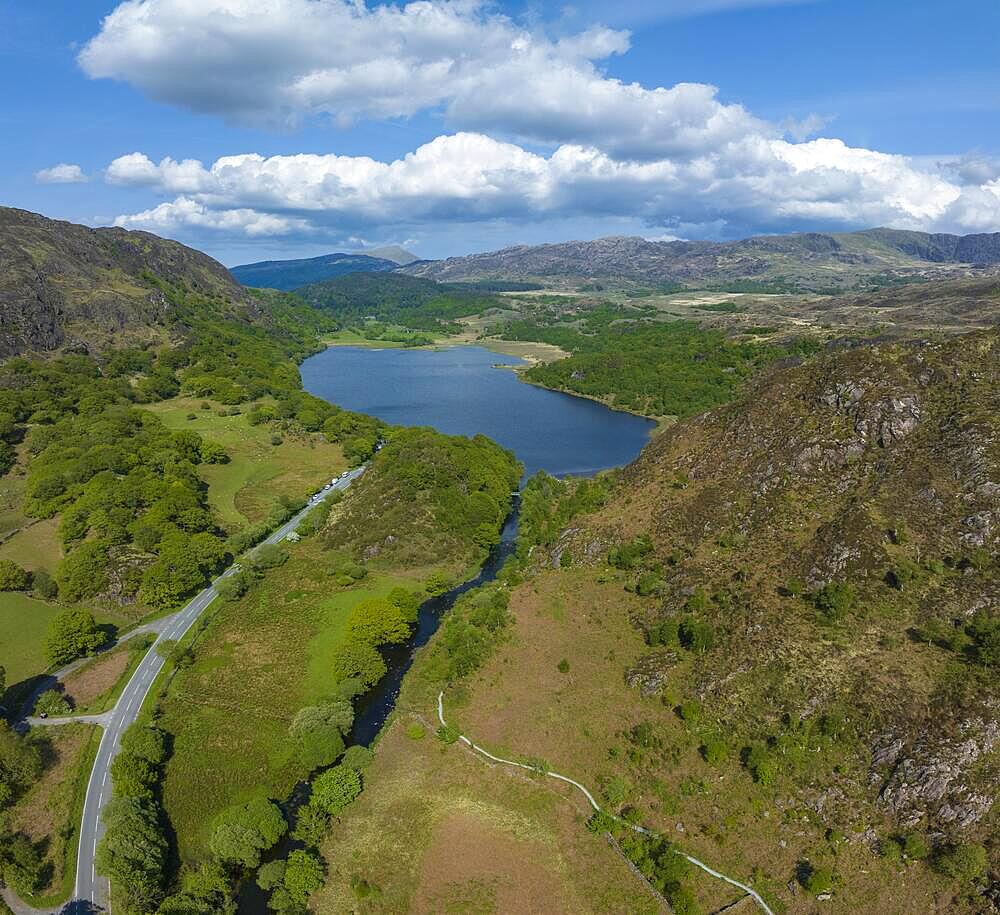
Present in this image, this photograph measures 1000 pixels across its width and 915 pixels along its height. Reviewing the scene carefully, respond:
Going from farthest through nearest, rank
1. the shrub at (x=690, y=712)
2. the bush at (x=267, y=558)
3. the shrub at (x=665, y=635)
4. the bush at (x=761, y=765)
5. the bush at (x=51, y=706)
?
the bush at (x=267, y=558), the shrub at (x=665, y=635), the bush at (x=51, y=706), the shrub at (x=690, y=712), the bush at (x=761, y=765)

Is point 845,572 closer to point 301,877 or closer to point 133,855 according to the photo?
point 301,877

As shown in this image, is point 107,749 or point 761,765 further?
point 107,749

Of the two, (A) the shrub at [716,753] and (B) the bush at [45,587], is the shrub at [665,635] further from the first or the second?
(B) the bush at [45,587]

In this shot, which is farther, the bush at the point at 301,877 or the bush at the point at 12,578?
the bush at the point at 12,578

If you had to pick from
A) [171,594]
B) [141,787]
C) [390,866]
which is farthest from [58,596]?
[390,866]

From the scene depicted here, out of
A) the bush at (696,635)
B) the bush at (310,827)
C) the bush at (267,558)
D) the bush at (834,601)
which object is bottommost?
the bush at (310,827)

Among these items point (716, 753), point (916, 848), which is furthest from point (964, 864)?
point (716, 753)

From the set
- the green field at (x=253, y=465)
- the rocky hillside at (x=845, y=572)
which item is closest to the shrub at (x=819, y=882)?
the rocky hillside at (x=845, y=572)
